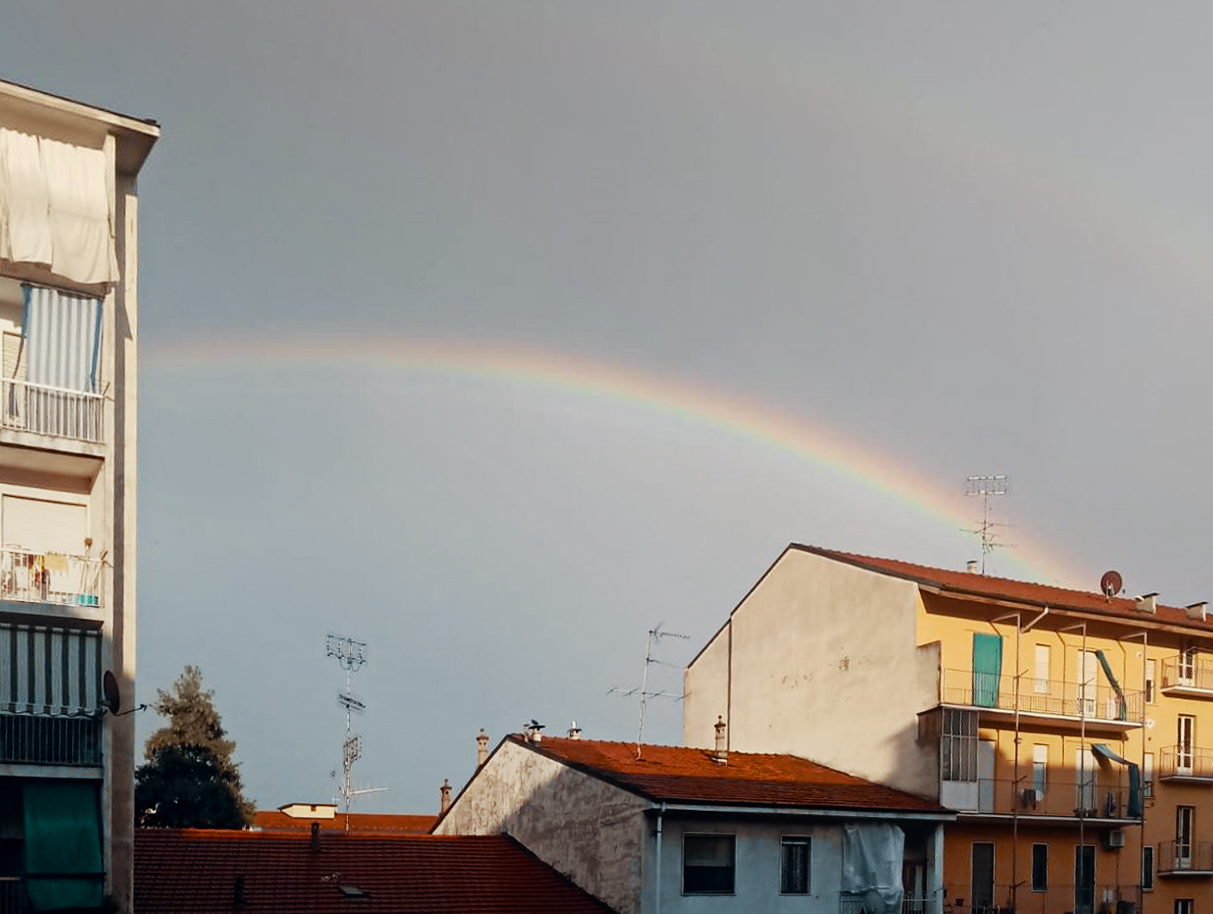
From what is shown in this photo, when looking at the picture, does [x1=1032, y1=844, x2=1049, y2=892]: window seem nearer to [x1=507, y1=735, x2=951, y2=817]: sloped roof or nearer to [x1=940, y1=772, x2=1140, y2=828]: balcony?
[x1=940, y1=772, x2=1140, y2=828]: balcony

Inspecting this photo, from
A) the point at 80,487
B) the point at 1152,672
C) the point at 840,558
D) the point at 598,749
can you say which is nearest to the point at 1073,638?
the point at 1152,672

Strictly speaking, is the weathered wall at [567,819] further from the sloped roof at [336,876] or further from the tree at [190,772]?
the tree at [190,772]

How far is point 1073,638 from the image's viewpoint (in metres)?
50.8

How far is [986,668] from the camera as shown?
159ft

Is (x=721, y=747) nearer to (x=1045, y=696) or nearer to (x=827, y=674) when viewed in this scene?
(x=827, y=674)

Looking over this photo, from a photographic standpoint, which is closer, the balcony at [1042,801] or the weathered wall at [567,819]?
the weathered wall at [567,819]

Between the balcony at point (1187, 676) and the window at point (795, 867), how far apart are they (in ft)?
58.2

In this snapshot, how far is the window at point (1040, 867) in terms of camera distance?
48281 mm

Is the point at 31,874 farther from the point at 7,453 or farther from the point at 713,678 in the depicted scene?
the point at 713,678

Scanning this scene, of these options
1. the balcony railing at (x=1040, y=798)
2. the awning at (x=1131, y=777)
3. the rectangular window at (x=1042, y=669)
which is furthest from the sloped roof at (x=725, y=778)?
the awning at (x=1131, y=777)

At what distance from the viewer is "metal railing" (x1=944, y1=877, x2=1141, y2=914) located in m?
46.1

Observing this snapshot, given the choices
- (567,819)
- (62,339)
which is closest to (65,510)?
(62,339)

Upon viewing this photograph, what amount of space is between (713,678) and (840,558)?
8.35 m

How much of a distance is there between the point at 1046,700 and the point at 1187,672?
729cm
